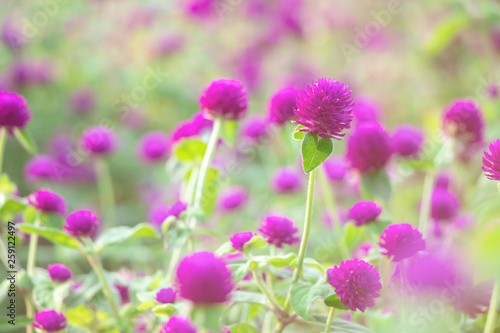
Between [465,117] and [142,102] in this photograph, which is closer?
[465,117]

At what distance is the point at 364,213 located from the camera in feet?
2.60

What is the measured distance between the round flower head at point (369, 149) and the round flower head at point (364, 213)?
0.12 meters

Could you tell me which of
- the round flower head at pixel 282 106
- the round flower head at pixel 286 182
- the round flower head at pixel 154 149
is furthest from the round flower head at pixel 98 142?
the round flower head at pixel 282 106

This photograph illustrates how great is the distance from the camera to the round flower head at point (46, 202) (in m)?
0.87

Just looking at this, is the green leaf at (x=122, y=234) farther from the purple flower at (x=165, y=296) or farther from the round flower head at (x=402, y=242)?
the round flower head at (x=402, y=242)

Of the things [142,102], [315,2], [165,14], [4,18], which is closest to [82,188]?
[142,102]

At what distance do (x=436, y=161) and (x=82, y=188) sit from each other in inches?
61.0

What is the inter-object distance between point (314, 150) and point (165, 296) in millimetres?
261

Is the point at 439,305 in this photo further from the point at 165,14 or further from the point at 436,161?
the point at 165,14

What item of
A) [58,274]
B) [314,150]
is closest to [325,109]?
[314,150]

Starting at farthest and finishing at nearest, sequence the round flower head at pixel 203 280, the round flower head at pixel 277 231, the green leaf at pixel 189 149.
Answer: the green leaf at pixel 189 149, the round flower head at pixel 277 231, the round flower head at pixel 203 280

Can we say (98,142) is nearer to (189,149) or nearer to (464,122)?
(189,149)

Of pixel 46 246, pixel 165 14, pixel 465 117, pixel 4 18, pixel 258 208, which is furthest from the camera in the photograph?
pixel 165 14

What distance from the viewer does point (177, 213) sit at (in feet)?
2.61
